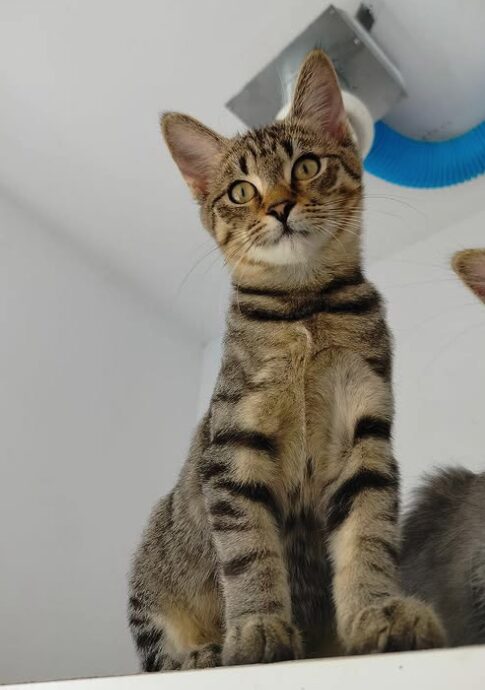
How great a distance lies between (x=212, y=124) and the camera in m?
1.39

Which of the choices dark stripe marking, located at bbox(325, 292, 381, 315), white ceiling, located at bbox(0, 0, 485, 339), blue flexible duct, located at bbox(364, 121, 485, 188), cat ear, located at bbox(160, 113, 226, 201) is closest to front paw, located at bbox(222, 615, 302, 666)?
dark stripe marking, located at bbox(325, 292, 381, 315)

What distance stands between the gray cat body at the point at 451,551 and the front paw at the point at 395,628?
106 millimetres

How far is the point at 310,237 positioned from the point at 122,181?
2.72ft

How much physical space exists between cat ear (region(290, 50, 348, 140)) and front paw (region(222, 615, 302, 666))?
616 millimetres

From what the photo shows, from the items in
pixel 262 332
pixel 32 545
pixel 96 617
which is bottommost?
pixel 96 617

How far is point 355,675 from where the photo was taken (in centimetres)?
42

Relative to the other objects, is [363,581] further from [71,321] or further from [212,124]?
[71,321]

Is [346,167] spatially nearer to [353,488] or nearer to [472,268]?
[472,268]

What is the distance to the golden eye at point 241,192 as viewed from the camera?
855 mm

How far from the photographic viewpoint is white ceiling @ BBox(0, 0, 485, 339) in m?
1.21

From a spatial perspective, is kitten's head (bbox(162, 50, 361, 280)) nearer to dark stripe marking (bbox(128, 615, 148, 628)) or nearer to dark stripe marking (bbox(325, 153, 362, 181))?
dark stripe marking (bbox(325, 153, 362, 181))

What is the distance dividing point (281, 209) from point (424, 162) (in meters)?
0.60

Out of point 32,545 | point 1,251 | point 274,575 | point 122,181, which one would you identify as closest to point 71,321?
point 1,251

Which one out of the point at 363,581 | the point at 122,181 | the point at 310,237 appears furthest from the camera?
the point at 122,181
